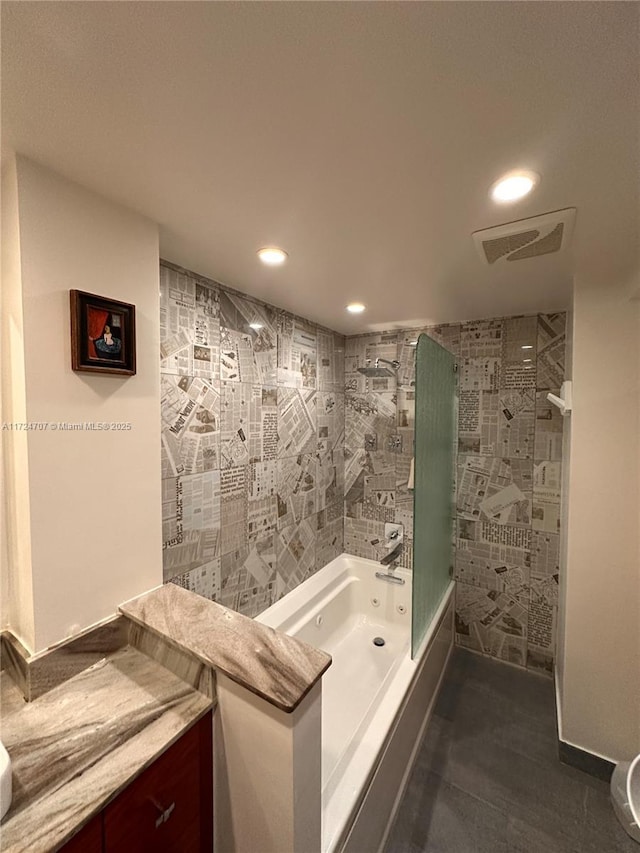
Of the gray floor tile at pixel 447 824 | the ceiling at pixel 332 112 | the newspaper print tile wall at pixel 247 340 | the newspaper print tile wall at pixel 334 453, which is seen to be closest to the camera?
the ceiling at pixel 332 112

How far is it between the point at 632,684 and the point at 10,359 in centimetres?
269

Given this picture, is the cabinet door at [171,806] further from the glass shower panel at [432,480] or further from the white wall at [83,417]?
the glass shower panel at [432,480]

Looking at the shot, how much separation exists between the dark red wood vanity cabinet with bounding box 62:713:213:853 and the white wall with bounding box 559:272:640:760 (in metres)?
1.66

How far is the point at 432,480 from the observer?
1.95 metres

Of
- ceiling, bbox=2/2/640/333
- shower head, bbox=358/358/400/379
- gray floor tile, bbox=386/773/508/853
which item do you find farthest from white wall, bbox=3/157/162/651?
shower head, bbox=358/358/400/379

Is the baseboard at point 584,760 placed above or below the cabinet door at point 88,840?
below

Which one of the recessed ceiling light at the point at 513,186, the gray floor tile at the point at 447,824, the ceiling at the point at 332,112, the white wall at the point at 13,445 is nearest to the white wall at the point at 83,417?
the white wall at the point at 13,445

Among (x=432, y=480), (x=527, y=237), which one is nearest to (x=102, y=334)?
(x=527, y=237)

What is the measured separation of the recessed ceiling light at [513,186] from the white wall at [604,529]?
830 millimetres

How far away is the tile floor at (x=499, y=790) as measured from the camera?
135cm

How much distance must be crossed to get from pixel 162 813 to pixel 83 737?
0.28 meters

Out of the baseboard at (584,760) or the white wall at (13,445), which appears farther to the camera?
the baseboard at (584,760)

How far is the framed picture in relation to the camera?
3.23ft

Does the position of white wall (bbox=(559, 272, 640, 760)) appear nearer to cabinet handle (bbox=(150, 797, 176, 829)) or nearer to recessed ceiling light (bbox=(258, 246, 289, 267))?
recessed ceiling light (bbox=(258, 246, 289, 267))
